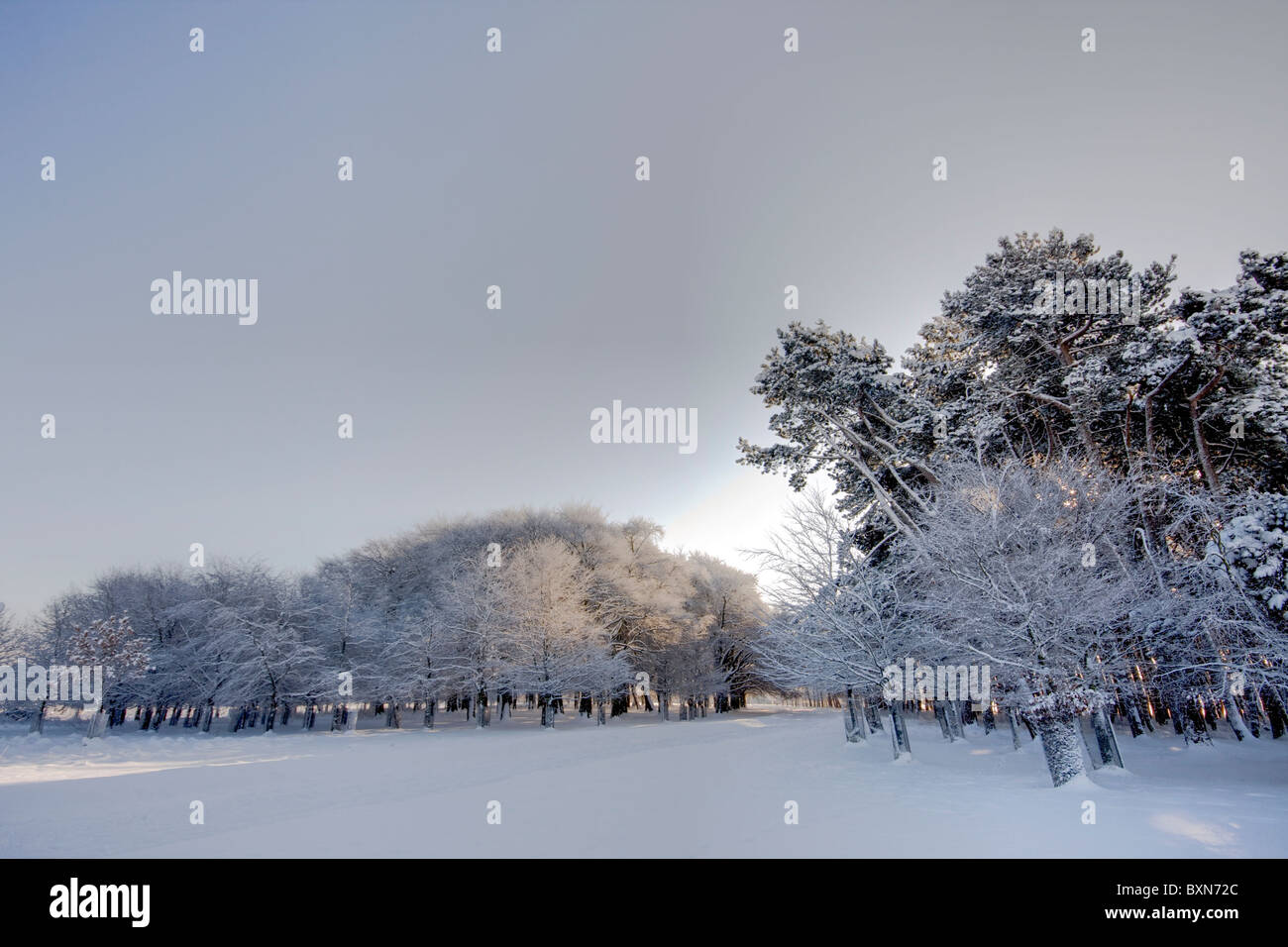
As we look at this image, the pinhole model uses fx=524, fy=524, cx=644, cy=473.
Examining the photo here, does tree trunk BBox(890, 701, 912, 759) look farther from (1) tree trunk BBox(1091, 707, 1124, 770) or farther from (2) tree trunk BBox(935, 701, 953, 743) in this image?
(2) tree trunk BBox(935, 701, 953, 743)

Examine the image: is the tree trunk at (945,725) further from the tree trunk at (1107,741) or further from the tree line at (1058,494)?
the tree trunk at (1107,741)

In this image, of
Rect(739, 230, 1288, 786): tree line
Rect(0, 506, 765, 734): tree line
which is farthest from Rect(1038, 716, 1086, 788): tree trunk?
Rect(0, 506, 765, 734): tree line

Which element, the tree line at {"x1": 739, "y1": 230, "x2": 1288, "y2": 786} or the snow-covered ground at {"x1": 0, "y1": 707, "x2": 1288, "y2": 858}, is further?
the tree line at {"x1": 739, "y1": 230, "x2": 1288, "y2": 786}

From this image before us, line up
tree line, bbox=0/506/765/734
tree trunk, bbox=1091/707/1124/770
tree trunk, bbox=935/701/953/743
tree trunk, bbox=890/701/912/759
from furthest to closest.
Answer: tree line, bbox=0/506/765/734 < tree trunk, bbox=935/701/953/743 < tree trunk, bbox=890/701/912/759 < tree trunk, bbox=1091/707/1124/770

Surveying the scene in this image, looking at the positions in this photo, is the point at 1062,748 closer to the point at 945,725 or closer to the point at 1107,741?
the point at 1107,741

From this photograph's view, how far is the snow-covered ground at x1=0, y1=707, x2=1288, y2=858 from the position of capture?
331 inches

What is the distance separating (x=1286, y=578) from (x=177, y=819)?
2551 cm

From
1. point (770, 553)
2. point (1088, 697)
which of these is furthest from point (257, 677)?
point (1088, 697)

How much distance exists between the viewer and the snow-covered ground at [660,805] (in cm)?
841

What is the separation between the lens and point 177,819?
12.0 metres

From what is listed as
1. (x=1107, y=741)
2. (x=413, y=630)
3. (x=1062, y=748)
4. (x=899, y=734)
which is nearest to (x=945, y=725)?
(x=899, y=734)

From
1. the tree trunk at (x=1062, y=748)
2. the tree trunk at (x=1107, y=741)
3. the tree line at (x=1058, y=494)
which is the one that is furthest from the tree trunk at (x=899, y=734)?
the tree trunk at (x=1062, y=748)
